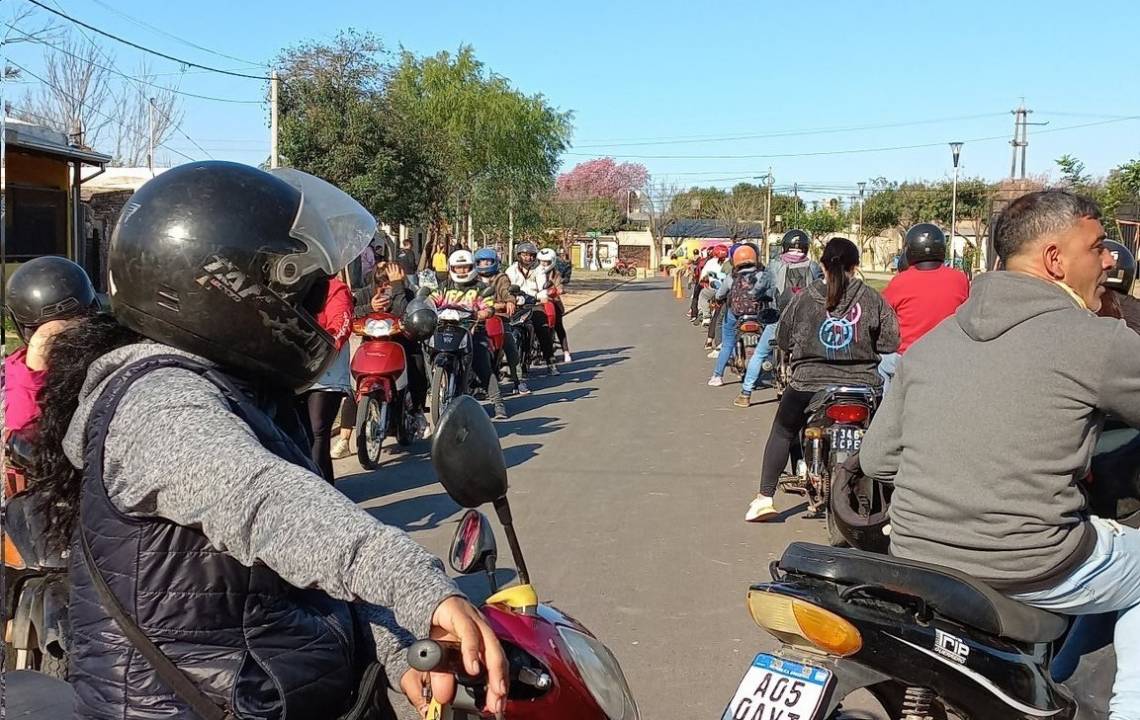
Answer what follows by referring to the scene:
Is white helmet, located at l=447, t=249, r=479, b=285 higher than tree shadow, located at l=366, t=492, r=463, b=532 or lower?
higher

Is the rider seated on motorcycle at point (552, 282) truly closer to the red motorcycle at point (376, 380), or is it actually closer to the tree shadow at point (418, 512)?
the red motorcycle at point (376, 380)

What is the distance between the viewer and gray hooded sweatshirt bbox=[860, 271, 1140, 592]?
8.98ft

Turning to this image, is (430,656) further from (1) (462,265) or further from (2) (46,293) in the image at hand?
(1) (462,265)

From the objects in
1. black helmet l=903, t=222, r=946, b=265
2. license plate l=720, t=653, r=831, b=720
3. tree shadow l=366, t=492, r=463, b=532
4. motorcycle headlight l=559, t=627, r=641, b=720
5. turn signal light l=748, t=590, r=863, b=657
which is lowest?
tree shadow l=366, t=492, r=463, b=532

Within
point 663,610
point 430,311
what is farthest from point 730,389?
point 663,610

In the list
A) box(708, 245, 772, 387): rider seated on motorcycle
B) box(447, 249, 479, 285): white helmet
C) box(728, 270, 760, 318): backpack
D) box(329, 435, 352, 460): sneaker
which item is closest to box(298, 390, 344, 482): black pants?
box(329, 435, 352, 460): sneaker

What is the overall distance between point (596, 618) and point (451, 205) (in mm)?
30951

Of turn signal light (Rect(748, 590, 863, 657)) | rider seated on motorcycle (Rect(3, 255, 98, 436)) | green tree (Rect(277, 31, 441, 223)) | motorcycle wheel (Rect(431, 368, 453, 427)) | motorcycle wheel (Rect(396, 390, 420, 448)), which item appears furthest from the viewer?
green tree (Rect(277, 31, 441, 223))

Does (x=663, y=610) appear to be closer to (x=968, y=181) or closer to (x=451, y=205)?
(x=451, y=205)

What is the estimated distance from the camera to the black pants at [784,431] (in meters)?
6.27

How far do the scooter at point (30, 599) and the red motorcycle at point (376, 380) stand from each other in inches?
186

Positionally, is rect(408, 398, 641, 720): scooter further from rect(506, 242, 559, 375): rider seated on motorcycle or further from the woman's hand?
rect(506, 242, 559, 375): rider seated on motorcycle

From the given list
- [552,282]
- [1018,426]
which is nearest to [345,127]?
[552,282]

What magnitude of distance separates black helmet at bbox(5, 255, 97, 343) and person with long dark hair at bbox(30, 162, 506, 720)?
2493 mm
